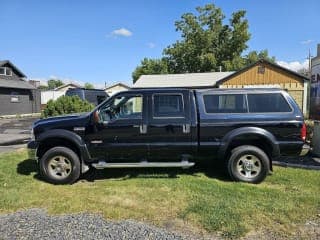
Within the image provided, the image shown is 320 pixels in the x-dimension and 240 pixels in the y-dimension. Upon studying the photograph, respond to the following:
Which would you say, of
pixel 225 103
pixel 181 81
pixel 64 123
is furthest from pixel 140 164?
pixel 181 81

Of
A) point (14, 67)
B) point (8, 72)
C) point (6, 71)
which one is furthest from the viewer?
point (14, 67)

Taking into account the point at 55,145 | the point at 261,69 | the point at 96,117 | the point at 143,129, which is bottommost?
the point at 55,145

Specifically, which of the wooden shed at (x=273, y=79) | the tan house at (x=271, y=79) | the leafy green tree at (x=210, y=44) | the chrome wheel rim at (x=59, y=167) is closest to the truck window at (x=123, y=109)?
the chrome wheel rim at (x=59, y=167)

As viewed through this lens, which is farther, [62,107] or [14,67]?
[14,67]

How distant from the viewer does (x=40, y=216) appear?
4.80m

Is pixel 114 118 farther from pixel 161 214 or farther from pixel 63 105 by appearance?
pixel 63 105

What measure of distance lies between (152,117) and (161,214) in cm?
222

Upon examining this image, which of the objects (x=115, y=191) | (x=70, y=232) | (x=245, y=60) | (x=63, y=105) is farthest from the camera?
(x=245, y=60)

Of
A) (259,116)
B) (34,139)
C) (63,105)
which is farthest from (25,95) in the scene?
(259,116)

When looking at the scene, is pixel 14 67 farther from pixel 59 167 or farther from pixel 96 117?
pixel 96 117

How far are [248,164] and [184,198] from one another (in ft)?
5.62

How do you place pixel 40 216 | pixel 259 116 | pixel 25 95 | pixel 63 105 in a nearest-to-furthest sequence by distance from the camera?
pixel 40 216 < pixel 259 116 < pixel 63 105 < pixel 25 95

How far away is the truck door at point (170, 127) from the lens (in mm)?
6445

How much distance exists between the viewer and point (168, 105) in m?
A: 6.60
